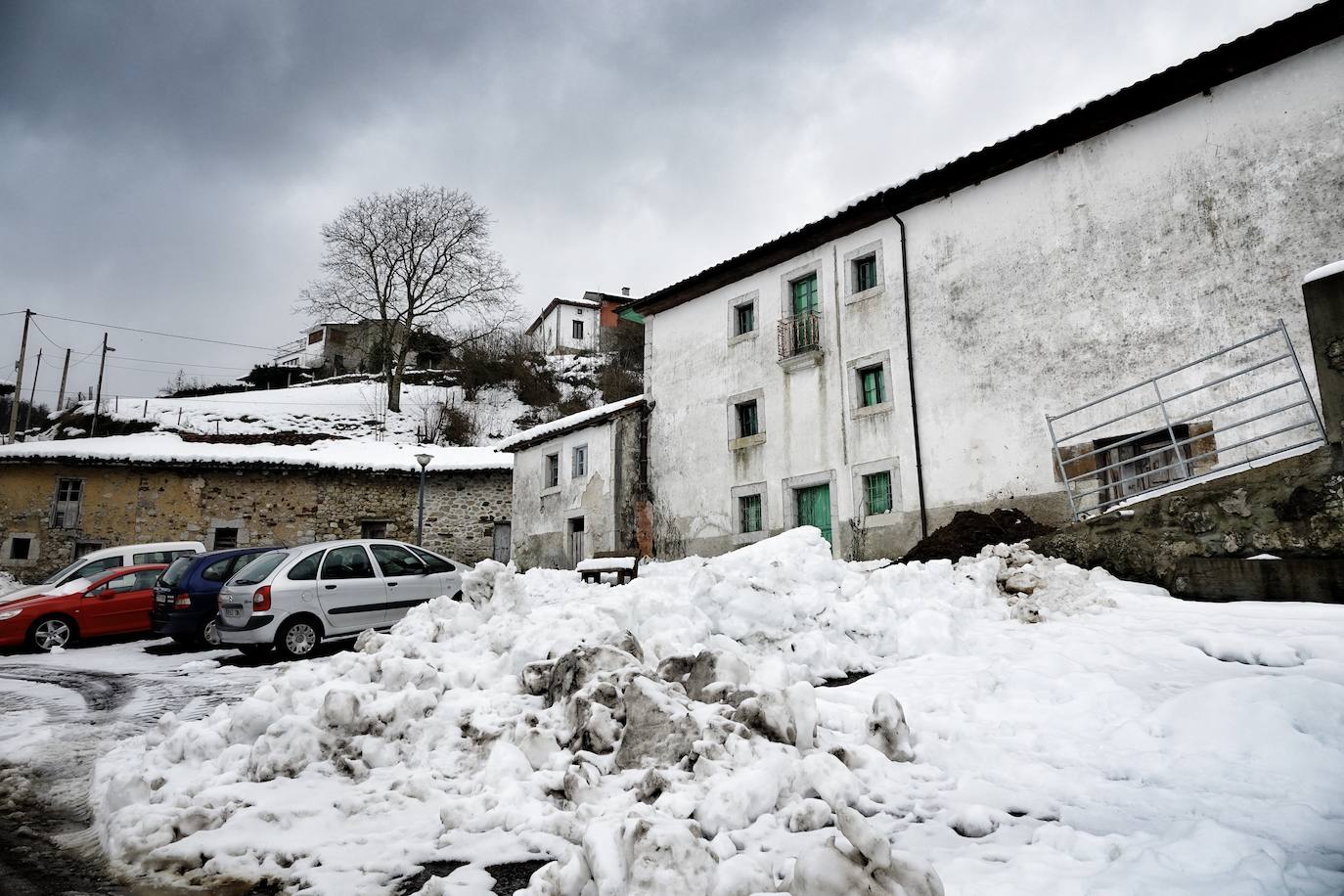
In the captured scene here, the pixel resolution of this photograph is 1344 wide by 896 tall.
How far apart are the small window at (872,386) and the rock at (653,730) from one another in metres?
11.7

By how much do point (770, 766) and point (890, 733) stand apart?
90 cm

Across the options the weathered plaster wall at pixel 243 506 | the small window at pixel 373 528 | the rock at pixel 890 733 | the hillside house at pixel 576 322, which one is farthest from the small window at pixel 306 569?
the hillside house at pixel 576 322

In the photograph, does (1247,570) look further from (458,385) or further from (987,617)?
(458,385)

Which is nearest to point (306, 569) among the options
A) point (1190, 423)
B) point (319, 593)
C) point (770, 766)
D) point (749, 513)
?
point (319, 593)

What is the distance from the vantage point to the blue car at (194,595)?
36.9 feet

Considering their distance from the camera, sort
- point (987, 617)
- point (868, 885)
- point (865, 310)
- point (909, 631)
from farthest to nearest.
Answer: point (865, 310)
point (987, 617)
point (909, 631)
point (868, 885)

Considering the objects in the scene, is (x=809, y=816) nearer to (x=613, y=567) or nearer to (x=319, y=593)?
(x=613, y=567)

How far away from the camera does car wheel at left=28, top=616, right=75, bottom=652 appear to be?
11.9 meters

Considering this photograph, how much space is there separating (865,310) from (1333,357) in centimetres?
982

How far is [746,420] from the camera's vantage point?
58.1 ft

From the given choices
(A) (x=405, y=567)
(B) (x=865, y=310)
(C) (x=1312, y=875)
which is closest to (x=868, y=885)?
(C) (x=1312, y=875)

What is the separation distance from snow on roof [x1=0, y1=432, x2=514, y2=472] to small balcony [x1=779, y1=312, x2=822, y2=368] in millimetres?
11364

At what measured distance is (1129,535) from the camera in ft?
24.2

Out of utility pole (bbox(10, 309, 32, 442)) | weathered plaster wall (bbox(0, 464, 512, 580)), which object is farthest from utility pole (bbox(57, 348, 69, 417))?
weathered plaster wall (bbox(0, 464, 512, 580))
